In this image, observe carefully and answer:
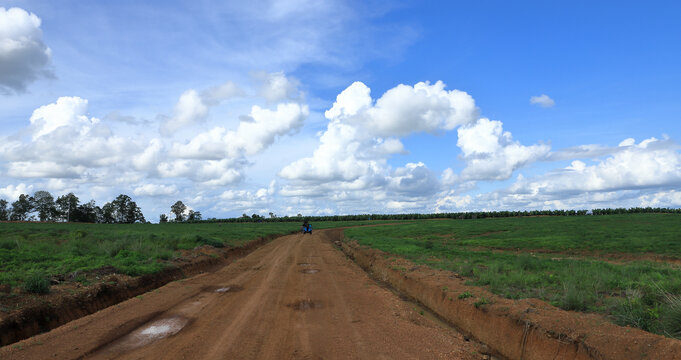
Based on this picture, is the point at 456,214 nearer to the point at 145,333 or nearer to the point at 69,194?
the point at 145,333

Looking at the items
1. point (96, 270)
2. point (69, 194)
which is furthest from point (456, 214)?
point (69, 194)

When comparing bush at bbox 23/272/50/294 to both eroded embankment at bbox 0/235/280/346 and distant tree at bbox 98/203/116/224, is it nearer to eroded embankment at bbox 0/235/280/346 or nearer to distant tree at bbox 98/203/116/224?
eroded embankment at bbox 0/235/280/346

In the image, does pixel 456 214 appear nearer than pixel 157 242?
No

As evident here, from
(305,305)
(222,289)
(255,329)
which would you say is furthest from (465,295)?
(222,289)

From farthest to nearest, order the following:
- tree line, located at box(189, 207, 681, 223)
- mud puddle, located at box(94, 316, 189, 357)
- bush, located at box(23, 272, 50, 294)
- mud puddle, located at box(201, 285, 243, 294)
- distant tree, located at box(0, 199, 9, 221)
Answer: distant tree, located at box(0, 199, 9, 221)
tree line, located at box(189, 207, 681, 223)
mud puddle, located at box(201, 285, 243, 294)
bush, located at box(23, 272, 50, 294)
mud puddle, located at box(94, 316, 189, 357)

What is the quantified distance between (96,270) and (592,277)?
56.5 feet

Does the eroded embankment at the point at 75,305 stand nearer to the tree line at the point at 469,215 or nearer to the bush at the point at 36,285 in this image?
the bush at the point at 36,285

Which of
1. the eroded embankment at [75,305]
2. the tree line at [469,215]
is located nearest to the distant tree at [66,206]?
the tree line at [469,215]

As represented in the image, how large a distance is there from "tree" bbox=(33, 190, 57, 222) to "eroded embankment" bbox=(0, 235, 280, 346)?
510ft

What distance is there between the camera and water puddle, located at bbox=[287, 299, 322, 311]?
10391 mm

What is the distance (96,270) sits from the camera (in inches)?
577

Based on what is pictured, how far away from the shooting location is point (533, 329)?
302 inches

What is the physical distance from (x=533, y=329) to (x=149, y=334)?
8.00m

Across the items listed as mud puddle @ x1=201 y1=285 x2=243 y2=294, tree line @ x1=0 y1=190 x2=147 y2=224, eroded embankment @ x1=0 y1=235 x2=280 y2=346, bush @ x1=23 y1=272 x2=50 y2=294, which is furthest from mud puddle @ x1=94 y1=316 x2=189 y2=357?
tree line @ x1=0 y1=190 x2=147 y2=224
